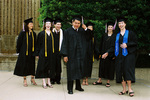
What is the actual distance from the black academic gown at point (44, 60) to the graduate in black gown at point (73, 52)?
92 cm

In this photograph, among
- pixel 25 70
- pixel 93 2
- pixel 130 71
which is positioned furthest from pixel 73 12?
pixel 130 71

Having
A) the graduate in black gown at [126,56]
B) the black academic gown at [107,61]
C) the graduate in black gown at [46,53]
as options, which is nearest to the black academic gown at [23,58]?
the graduate in black gown at [46,53]

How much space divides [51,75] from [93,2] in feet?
11.3

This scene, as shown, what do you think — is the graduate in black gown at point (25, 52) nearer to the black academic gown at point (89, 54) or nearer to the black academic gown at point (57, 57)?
the black academic gown at point (57, 57)

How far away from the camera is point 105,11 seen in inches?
290

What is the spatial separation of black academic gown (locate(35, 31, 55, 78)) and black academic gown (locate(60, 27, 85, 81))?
3.07 ft

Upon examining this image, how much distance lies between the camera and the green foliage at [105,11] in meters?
7.14

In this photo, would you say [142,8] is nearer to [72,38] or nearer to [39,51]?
[72,38]

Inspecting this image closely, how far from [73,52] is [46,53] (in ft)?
3.62

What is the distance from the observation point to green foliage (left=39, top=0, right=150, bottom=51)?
7137 millimetres

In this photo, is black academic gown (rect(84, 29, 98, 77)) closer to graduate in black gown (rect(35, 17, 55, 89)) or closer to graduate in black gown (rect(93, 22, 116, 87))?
graduate in black gown (rect(93, 22, 116, 87))

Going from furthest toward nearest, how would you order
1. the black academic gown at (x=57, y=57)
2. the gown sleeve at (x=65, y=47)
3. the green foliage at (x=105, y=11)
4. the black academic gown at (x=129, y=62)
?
the green foliage at (x=105, y=11) < the black academic gown at (x=57, y=57) < the gown sleeve at (x=65, y=47) < the black academic gown at (x=129, y=62)

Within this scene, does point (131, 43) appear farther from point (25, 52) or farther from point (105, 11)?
point (25, 52)

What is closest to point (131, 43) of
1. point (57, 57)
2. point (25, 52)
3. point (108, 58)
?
point (108, 58)
